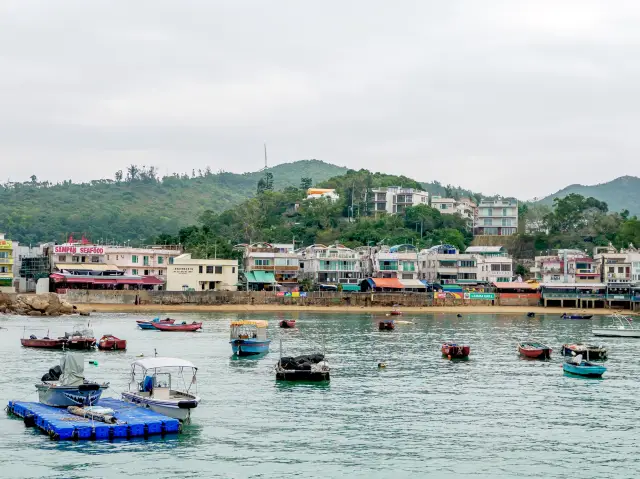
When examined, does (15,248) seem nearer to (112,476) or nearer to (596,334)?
(596,334)

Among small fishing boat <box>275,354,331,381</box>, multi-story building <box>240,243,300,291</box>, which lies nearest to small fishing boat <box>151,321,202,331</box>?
small fishing boat <box>275,354,331,381</box>

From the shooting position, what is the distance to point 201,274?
15400 cm

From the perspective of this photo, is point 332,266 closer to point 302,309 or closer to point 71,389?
point 302,309

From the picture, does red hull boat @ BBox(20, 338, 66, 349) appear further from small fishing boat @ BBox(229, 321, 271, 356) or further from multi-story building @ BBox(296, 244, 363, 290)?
multi-story building @ BBox(296, 244, 363, 290)

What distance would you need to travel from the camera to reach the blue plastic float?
4241cm

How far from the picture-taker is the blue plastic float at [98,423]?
139ft

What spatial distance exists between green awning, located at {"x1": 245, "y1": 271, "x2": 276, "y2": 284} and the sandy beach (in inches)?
431

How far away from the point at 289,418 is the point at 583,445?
14600 millimetres

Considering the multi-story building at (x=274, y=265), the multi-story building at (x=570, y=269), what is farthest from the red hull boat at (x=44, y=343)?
the multi-story building at (x=570, y=269)

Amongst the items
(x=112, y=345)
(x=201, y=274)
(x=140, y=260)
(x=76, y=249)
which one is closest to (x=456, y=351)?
(x=112, y=345)

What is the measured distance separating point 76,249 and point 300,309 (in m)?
38.8

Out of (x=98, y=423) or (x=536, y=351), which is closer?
(x=98, y=423)

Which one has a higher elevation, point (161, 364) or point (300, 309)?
point (161, 364)

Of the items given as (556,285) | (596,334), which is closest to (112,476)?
(596,334)
